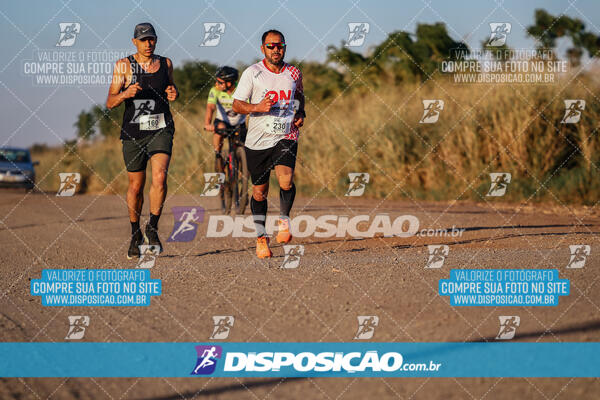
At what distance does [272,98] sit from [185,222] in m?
4.86

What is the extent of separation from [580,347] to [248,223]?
6749 mm

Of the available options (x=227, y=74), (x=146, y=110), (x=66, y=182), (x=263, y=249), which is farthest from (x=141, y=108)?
Result: (x=66, y=182)

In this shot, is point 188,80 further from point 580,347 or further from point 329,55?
point 580,347

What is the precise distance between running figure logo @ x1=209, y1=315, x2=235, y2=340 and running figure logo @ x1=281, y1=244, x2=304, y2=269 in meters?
1.90

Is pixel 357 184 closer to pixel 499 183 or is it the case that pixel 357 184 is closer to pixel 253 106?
pixel 499 183

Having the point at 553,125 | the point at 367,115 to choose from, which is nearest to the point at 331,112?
the point at 367,115

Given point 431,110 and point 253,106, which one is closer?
point 253,106

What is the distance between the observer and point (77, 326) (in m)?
4.57

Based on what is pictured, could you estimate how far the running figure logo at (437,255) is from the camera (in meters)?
6.48

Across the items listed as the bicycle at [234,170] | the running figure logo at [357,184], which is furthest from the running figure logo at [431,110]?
the bicycle at [234,170]

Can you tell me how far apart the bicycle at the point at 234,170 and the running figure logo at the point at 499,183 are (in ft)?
17.5

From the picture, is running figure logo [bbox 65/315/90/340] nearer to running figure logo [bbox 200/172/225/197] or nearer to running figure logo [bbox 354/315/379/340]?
running figure logo [bbox 354/315/379/340]

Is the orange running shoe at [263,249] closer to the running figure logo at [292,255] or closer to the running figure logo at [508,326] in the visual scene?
the running figure logo at [292,255]

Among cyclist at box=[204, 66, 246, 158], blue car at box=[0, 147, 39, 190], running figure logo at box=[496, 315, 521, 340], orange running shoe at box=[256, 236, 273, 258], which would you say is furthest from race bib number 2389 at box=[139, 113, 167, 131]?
blue car at box=[0, 147, 39, 190]
